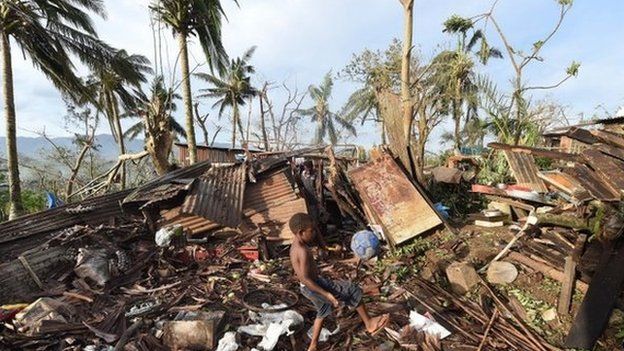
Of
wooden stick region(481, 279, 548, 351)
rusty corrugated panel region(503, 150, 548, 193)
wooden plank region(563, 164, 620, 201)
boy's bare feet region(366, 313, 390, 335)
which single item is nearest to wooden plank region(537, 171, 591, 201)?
wooden plank region(563, 164, 620, 201)

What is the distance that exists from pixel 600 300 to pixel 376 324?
2.18 metres

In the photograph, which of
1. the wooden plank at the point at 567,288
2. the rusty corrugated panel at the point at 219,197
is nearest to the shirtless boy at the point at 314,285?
the wooden plank at the point at 567,288

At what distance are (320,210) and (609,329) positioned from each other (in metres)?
4.99

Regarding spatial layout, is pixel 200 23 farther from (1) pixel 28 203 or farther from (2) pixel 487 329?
(2) pixel 487 329

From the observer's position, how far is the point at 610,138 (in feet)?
17.6

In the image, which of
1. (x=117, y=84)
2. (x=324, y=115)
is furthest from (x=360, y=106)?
(x=117, y=84)

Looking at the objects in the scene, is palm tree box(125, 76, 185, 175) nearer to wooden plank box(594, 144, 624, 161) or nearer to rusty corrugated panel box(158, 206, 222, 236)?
rusty corrugated panel box(158, 206, 222, 236)

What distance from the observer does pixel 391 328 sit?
12.9ft

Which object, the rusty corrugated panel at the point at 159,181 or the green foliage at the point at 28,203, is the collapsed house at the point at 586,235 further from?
the green foliage at the point at 28,203

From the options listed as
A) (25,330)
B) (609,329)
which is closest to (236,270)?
(25,330)

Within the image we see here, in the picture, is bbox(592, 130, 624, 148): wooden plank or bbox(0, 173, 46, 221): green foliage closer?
bbox(592, 130, 624, 148): wooden plank

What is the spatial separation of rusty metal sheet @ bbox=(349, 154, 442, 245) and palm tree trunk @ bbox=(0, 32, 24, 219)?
986 centimetres

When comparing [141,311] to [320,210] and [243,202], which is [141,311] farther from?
[320,210]

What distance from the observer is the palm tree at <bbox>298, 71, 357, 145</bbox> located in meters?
37.7
